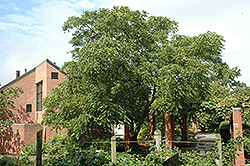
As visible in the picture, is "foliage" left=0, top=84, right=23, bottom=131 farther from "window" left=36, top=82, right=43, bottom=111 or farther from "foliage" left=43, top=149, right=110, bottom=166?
"foliage" left=43, top=149, right=110, bottom=166

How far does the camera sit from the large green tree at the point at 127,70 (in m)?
10.8

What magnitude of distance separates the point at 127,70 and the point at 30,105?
50.6 feet

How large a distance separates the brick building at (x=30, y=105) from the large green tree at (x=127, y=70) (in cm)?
696

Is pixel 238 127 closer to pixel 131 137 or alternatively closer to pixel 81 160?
pixel 81 160

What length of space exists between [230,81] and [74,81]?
43.5 meters

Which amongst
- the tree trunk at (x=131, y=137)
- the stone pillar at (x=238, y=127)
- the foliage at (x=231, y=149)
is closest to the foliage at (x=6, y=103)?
the tree trunk at (x=131, y=137)

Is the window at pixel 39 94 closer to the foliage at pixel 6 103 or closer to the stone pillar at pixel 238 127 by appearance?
the foliage at pixel 6 103

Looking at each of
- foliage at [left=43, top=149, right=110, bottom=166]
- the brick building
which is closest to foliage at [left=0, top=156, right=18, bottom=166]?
foliage at [left=43, top=149, right=110, bottom=166]

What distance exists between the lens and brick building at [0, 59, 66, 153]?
62.7 ft

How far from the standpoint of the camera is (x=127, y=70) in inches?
476

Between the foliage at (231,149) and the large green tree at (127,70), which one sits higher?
the large green tree at (127,70)

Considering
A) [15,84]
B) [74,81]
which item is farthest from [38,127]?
[74,81]

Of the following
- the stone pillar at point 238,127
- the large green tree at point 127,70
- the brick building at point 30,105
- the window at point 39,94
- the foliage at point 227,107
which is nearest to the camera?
the stone pillar at point 238,127

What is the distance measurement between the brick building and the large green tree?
6965 millimetres
